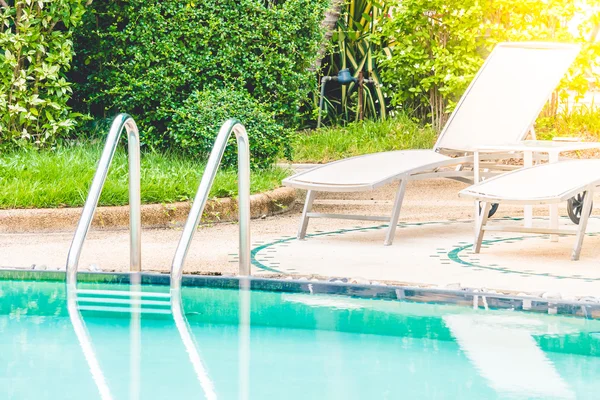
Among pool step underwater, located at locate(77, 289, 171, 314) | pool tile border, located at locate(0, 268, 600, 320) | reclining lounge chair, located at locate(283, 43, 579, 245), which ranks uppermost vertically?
reclining lounge chair, located at locate(283, 43, 579, 245)

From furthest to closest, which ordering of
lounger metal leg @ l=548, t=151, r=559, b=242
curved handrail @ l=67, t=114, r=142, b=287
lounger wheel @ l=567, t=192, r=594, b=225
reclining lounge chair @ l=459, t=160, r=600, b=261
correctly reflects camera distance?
lounger wheel @ l=567, t=192, r=594, b=225, lounger metal leg @ l=548, t=151, r=559, b=242, reclining lounge chair @ l=459, t=160, r=600, b=261, curved handrail @ l=67, t=114, r=142, b=287

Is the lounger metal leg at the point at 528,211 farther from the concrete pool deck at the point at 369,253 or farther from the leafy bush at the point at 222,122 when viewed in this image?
the leafy bush at the point at 222,122

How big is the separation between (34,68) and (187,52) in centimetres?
135

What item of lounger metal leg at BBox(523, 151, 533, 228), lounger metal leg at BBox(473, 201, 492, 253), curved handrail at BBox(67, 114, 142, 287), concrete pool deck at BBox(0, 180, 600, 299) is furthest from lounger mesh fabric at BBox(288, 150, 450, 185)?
curved handrail at BBox(67, 114, 142, 287)

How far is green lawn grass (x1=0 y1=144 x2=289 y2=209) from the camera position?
7.46m

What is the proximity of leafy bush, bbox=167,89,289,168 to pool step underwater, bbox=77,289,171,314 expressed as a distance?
4202mm

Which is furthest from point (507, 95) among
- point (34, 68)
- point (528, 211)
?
point (34, 68)

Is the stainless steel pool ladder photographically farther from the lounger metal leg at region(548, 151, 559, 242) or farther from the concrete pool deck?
the lounger metal leg at region(548, 151, 559, 242)

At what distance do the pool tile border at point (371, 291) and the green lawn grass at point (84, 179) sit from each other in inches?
89.1

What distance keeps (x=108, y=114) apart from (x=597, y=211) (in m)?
4.66

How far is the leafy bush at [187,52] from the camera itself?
367 inches

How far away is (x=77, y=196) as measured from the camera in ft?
24.7

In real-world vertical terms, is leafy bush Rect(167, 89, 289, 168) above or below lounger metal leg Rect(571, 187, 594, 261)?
above

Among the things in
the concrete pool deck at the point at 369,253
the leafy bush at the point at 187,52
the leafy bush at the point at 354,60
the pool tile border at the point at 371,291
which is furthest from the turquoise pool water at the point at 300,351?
the leafy bush at the point at 354,60
